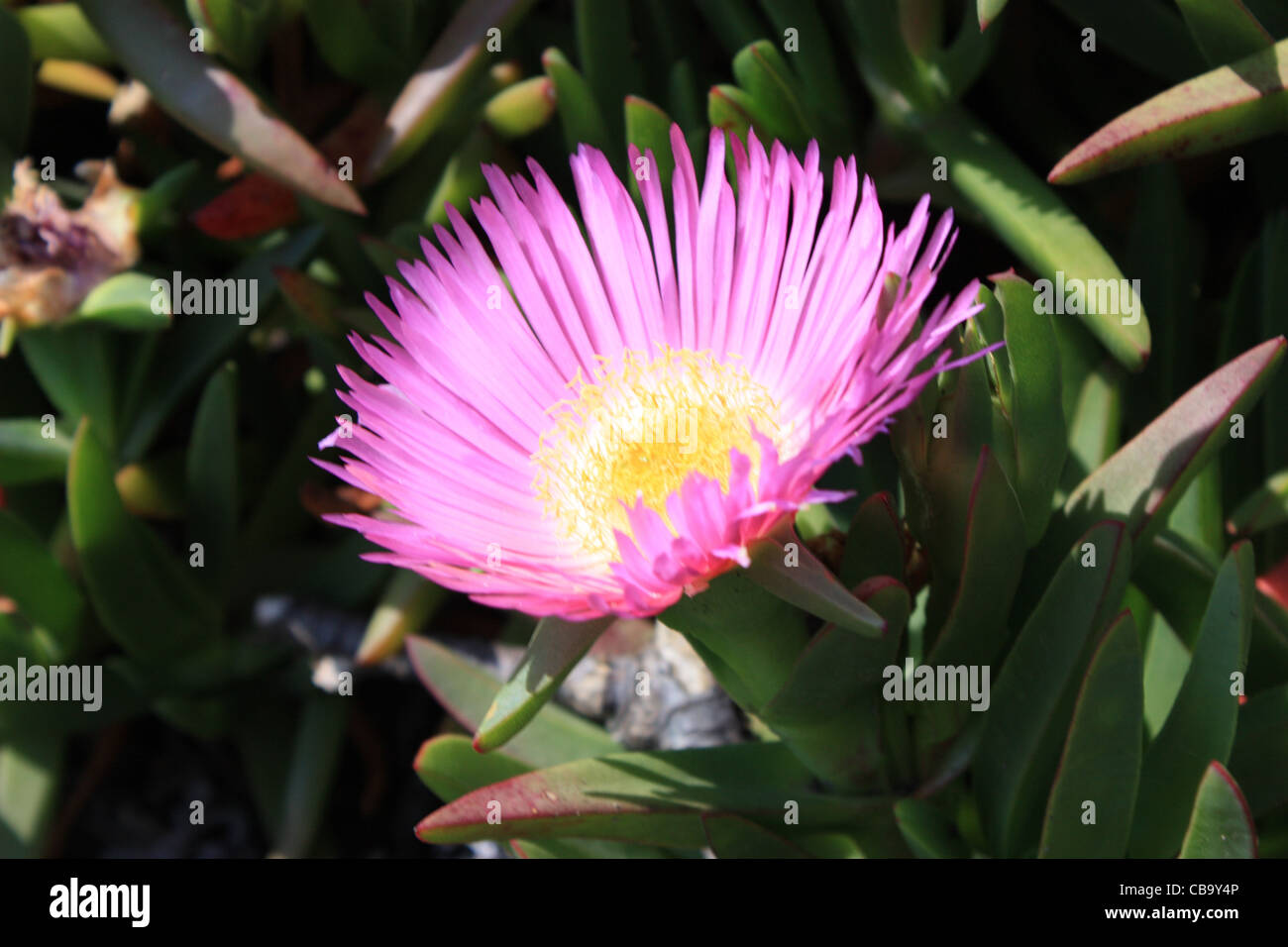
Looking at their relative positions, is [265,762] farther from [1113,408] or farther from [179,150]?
[1113,408]

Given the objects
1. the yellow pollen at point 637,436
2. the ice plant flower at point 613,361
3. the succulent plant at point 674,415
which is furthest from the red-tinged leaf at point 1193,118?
the yellow pollen at point 637,436

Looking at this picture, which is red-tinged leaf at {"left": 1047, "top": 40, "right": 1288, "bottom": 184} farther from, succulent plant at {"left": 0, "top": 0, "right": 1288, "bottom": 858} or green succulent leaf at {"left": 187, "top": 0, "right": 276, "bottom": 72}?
green succulent leaf at {"left": 187, "top": 0, "right": 276, "bottom": 72}

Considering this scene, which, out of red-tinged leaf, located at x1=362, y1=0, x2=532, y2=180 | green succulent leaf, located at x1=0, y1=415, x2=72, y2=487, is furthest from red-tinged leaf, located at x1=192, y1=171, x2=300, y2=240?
green succulent leaf, located at x1=0, y1=415, x2=72, y2=487

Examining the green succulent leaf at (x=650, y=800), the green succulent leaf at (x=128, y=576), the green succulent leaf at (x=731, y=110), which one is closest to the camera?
the green succulent leaf at (x=650, y=800)

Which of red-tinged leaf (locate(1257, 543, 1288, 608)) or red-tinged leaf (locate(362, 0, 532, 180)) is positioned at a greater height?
red-tinged leaf (locate(362, 0, 532, 180))

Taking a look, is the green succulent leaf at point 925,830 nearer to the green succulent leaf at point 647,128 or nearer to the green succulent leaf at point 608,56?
the green succulent leaf at point 647,128

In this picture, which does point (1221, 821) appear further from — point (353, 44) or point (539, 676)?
point (353, 44)

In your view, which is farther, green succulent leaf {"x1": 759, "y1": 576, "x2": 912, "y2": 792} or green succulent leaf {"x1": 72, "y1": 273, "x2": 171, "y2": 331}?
green succulent leaf {"x1": 72, "y1": 273, "x2": 171, "y2": 331}

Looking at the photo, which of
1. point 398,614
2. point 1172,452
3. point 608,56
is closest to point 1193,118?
point 1172,452

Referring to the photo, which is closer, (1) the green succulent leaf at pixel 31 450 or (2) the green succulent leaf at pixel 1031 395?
(2) the green succulent leaf at pixel 1031 395
